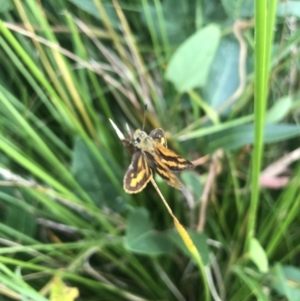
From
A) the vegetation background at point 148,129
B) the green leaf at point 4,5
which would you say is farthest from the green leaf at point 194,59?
the green leaf at point 4,5

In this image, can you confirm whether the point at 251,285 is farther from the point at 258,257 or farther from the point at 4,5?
the point at 4,5

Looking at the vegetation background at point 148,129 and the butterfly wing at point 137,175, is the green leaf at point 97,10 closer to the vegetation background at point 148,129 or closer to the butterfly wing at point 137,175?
the vegetation background at point 148,129

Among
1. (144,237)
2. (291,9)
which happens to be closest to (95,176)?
(144,237)

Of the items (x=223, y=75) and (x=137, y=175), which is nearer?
(x=137, y=175)

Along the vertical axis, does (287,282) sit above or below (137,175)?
below

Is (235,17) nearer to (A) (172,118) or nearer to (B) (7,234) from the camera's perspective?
(A) (172,118)

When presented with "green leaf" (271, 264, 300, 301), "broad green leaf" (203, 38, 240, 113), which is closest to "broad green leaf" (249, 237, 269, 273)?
"green leaf" (271, 264, 300, 301)
